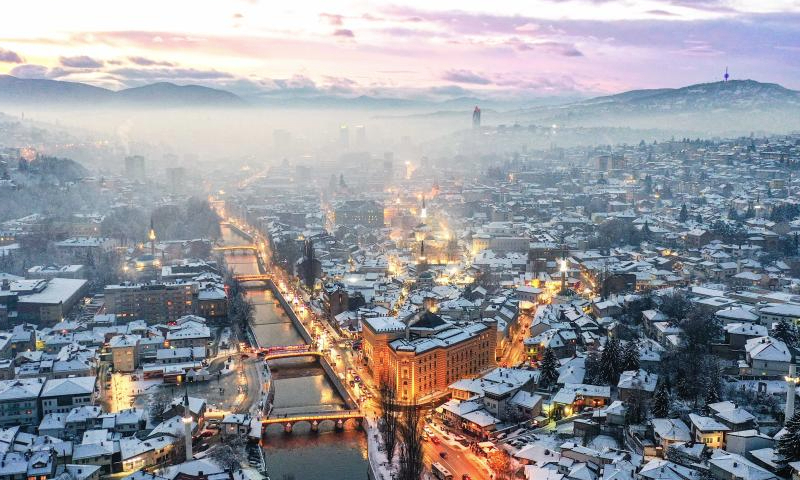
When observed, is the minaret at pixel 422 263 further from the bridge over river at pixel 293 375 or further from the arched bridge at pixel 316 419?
the arched bridge at pixel 316 419

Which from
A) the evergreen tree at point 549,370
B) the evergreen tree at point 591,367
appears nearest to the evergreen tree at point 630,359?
the evergreen tree at point 591,367

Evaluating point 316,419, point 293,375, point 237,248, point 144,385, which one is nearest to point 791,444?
point 316,419

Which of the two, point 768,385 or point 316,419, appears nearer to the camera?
point 768,385

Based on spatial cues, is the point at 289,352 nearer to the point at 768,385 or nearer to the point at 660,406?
the point at 660,406

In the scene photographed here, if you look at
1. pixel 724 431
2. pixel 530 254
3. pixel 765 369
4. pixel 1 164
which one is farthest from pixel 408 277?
pixel 1 164

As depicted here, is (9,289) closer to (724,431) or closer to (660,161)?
(724,431)
